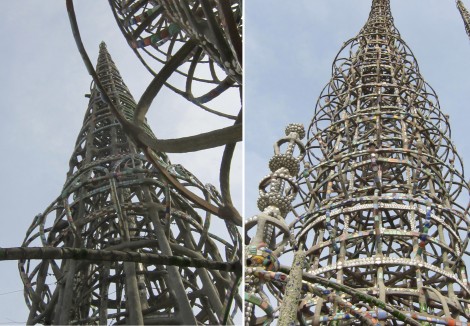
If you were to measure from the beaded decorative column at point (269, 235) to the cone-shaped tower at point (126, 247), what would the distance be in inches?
208

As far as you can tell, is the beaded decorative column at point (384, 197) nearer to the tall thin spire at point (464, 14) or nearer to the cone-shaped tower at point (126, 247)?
the cone-shaped tower at point (126, 247)

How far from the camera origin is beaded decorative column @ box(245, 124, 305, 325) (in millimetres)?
6277

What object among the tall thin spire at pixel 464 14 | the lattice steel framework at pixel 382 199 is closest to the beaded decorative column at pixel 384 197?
the lattice steel framework at pixel 382 199

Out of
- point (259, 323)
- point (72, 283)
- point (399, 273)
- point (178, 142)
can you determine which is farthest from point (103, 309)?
point (178, 142)

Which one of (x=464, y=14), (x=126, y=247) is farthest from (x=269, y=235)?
(x=464, y=14)

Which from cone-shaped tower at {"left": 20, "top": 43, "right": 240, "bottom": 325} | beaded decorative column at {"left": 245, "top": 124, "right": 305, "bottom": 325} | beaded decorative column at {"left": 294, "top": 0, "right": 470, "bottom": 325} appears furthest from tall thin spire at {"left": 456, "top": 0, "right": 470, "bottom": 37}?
beaded decorative column at {"left": 245, "top": 124, "right": 305, "bottom": 325}

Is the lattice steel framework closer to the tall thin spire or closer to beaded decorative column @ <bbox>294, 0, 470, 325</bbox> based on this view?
beaded decorative column @ <bbox>294, 0, 470, 325</bbox>

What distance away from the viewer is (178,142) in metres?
5.23

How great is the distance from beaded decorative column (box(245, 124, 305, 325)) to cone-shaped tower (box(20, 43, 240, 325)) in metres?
5.29

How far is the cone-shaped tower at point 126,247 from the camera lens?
14344 millimetres

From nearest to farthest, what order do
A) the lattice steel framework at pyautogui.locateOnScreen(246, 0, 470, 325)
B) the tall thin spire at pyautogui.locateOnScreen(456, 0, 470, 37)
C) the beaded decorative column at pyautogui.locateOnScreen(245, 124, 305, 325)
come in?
the beaded decorative column at pyautogui.locateOnScreen(245, 124, 305, 325)
the lattice steel framework at pyautogui.locateOnScreen(246, 0, 470, 325)
the tall thin spire at pyautogui.locateOnScreen(456, 0, 470, 37)

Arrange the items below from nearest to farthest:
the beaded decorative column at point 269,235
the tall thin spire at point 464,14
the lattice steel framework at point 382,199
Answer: the beaded decorative column at point 269,235
the lattice steel framework at point 382,199
the tall thin spire at point 464,14

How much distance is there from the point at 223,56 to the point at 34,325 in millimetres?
11556

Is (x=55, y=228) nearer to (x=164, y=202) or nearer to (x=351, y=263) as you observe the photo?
(x=164, y=202)
